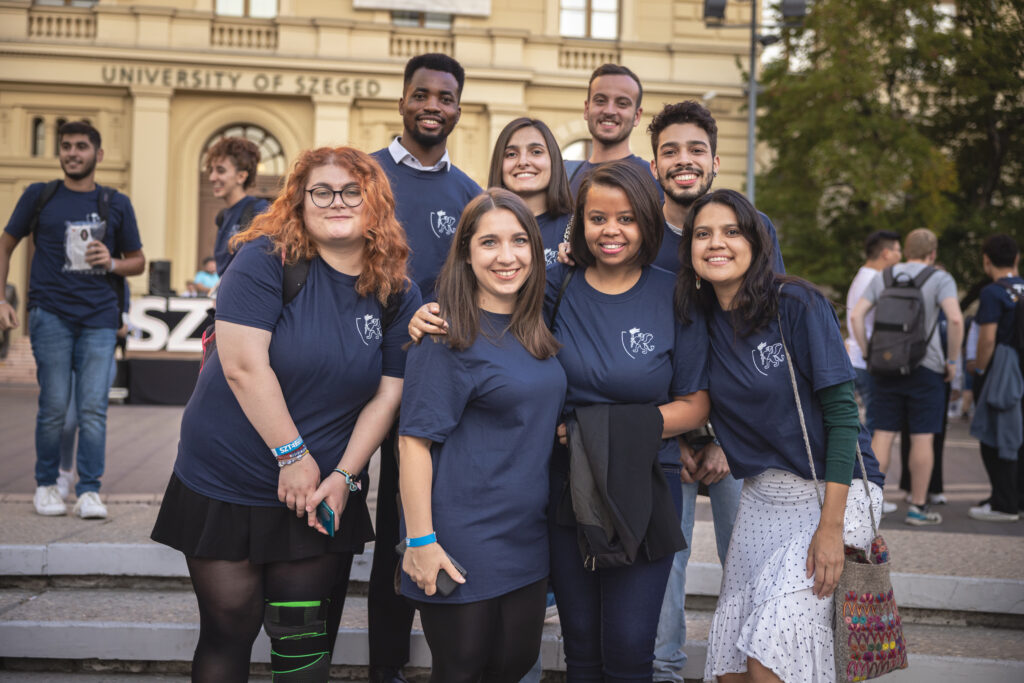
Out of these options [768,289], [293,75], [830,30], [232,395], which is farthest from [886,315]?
[293,75]

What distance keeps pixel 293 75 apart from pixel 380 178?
19.0 m

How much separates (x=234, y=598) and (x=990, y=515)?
239 inches

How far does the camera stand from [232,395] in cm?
299

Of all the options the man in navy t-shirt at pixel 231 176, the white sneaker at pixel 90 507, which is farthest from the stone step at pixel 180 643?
the man in navy t-shirt at pixel 231 176

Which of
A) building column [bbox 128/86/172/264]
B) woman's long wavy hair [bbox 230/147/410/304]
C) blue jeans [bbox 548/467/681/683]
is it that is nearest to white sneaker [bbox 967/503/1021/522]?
blue jeans [bbox 548/467/681/683]

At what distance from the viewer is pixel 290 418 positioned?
9.71 ft

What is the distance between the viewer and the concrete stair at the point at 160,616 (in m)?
4.08

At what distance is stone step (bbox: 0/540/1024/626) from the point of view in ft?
15.1

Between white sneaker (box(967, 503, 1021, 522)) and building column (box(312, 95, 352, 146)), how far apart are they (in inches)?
650

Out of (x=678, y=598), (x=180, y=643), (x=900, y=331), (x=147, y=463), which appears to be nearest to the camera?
(x=678, y=598)

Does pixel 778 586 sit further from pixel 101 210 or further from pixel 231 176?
pixel 101 210

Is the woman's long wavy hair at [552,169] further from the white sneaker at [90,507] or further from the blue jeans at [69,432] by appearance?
the white sneaker at [90,507]

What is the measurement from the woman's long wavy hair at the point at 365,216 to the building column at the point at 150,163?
740 inches

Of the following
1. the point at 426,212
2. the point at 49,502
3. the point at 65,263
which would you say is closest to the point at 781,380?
the point at 426,212
